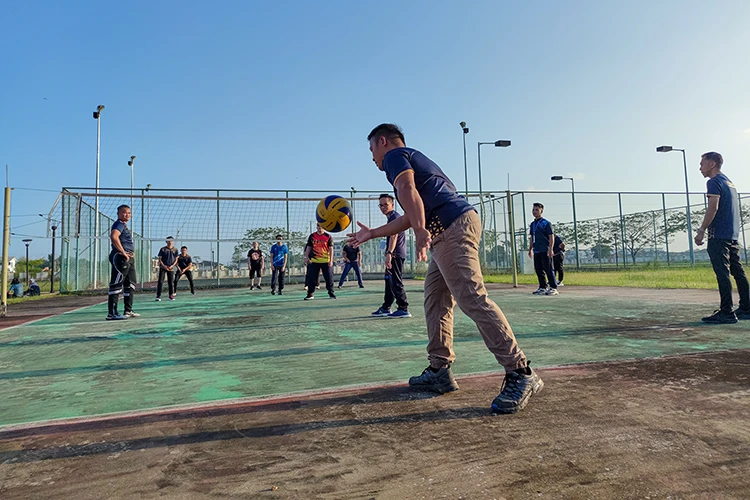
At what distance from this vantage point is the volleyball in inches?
217

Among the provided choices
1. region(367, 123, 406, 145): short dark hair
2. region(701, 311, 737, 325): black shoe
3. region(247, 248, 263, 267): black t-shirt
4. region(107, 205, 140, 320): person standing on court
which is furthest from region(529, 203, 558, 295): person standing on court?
region(247, 248, 263, 267): black t-shirt

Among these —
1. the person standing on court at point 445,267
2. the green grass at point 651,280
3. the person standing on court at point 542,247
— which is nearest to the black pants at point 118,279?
the person standing on court at point 445,267

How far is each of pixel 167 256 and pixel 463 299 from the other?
421 inches

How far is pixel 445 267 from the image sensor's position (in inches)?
101

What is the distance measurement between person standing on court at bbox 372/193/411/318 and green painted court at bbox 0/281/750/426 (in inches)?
10.7

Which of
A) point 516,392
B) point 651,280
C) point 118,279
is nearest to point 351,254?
point 118,279

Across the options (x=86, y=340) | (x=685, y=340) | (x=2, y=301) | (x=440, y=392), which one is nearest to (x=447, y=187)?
(x=440, y=392)

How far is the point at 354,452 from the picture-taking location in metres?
1.80

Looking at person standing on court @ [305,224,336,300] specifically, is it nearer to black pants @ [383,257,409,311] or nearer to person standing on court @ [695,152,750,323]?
black pants @ [383,257,409,311]

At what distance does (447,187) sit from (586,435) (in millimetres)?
1567

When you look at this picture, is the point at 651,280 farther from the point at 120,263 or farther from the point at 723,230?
the point at 120,263

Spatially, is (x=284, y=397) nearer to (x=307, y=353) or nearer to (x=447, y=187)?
(x=307, y=353)

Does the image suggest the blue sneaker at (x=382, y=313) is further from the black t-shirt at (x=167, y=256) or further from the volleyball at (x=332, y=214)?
the black t-shirt at (x=167, y=256)

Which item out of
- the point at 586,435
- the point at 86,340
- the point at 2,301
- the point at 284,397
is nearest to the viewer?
the point at 586,435
